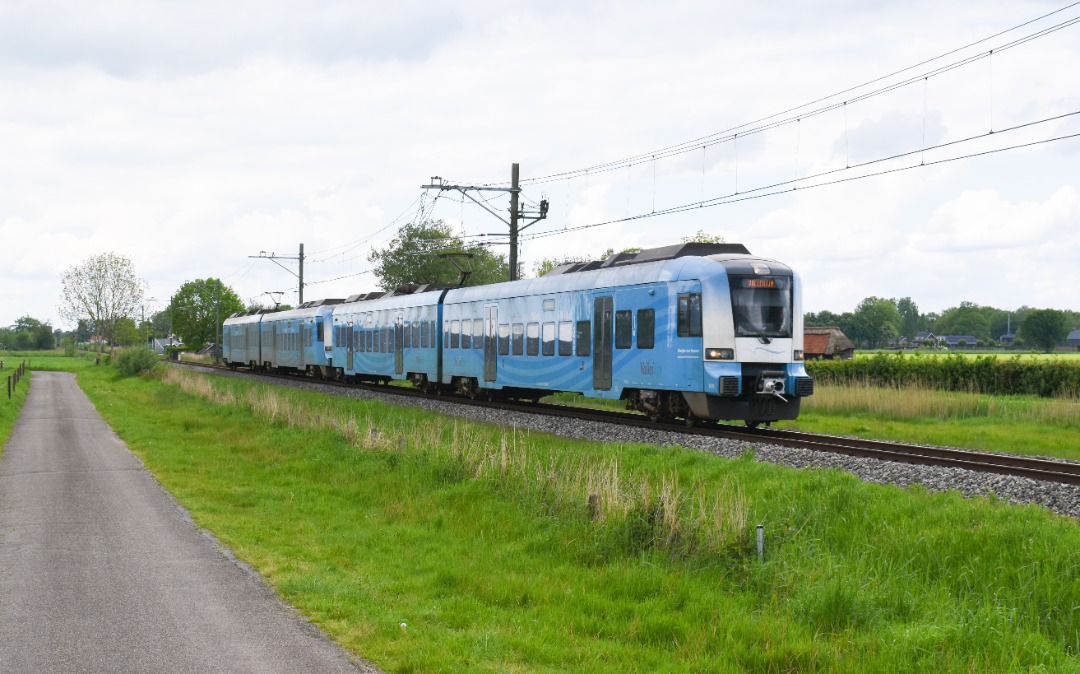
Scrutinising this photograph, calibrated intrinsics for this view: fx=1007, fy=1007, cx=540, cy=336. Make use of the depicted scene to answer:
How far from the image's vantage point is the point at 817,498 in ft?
38.4

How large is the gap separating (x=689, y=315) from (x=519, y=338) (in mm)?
8110

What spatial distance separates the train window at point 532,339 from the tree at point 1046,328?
11972 centimetres

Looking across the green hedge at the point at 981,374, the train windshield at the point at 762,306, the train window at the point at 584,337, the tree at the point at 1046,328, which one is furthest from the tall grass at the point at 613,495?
the tree at the point at 1046,328

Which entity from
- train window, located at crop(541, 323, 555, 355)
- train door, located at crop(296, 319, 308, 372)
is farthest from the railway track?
train door, located at crop(296, 319, 308, 372)

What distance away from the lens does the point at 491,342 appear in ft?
93.6

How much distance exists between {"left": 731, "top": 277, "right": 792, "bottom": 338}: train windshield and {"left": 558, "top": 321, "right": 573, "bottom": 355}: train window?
5.52 meters

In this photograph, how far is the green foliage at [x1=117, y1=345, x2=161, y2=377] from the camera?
6169cm

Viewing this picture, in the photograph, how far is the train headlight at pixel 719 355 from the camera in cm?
1886

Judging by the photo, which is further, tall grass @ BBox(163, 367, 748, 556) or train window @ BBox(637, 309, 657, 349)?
train window @ BBox(637, 309, 657, 349)

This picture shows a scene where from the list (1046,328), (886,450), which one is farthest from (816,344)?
(886,450)

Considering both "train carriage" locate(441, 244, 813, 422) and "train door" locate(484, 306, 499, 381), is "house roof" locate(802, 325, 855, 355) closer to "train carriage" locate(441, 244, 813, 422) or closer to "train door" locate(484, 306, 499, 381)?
"train door" locate(484, 306, 499, 381)

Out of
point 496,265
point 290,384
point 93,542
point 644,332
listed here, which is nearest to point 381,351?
point 290,384

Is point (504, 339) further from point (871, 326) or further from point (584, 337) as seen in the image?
point (871, 326)

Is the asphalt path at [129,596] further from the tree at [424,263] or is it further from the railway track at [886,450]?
the tree at [424,263]
